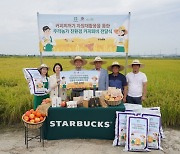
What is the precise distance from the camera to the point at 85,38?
17.4ft

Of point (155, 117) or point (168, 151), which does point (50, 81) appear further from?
point (168, 151)

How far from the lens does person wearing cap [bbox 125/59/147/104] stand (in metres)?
4.85

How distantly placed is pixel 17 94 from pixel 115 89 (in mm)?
2742

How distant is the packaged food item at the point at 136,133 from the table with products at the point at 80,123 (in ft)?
1.13

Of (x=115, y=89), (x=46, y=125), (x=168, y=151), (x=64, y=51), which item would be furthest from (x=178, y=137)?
(x=64, y=51)

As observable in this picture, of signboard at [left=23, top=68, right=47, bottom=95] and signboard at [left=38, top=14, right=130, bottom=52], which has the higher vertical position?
signboard at [left=38, top=14, right=130, bottom=52]

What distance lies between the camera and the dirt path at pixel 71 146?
4141mm

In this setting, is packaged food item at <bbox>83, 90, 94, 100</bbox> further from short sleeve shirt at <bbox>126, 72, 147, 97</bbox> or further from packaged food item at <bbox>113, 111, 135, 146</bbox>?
short sleeve shirt at <bbox>126, 72, 147, 97</bbox>

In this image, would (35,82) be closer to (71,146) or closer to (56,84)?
(56,84)

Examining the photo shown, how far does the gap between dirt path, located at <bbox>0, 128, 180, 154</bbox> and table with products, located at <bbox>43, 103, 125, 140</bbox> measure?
4.7 inches

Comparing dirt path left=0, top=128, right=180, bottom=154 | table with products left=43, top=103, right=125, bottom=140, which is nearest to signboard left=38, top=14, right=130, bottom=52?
table with products left=43, top=103, right=125, bottom=140

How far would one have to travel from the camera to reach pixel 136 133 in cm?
416

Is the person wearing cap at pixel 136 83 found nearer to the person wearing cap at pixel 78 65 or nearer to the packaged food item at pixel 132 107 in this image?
the packaged food item at pixel 132 107

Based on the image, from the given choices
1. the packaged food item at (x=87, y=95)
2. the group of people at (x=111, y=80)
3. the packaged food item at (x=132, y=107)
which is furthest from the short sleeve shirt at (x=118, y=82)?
the packaged food item at (x=87, y=95)
